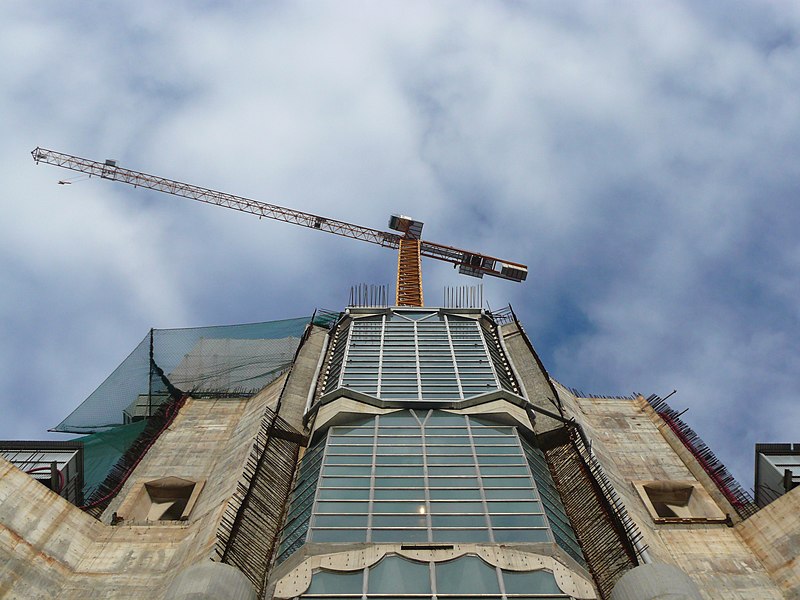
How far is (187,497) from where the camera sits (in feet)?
122

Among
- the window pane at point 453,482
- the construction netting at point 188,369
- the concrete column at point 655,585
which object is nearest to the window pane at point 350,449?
the window pane at point 453,482

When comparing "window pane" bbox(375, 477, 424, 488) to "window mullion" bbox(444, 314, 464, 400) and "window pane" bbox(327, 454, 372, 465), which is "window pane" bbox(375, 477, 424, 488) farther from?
"window mullion" bbox(444, 314, 464, 400)

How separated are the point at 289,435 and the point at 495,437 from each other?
32.3ft

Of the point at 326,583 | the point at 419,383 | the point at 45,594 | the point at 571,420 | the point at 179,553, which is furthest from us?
the point at 419,383

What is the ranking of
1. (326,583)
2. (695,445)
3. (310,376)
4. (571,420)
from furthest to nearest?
(310,376) < (695,445) < (571,420) < (326,583)

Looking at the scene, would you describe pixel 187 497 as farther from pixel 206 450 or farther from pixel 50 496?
pixel 50 496

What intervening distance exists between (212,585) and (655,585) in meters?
13.3

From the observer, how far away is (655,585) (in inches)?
869

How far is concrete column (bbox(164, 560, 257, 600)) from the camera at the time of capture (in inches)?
844

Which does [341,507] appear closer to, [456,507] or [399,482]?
[399,482]

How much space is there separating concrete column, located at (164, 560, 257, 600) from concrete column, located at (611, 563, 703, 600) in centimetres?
1159

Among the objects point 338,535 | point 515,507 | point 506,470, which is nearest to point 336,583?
point 338,535

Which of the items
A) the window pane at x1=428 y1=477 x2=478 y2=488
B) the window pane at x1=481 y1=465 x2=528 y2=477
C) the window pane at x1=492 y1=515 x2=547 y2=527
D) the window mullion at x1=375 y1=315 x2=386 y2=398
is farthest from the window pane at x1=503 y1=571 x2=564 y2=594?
the window mullion at x1=375 y1=315 x2=386 y2=398

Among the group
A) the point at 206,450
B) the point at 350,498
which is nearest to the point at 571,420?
the point at 350,498
